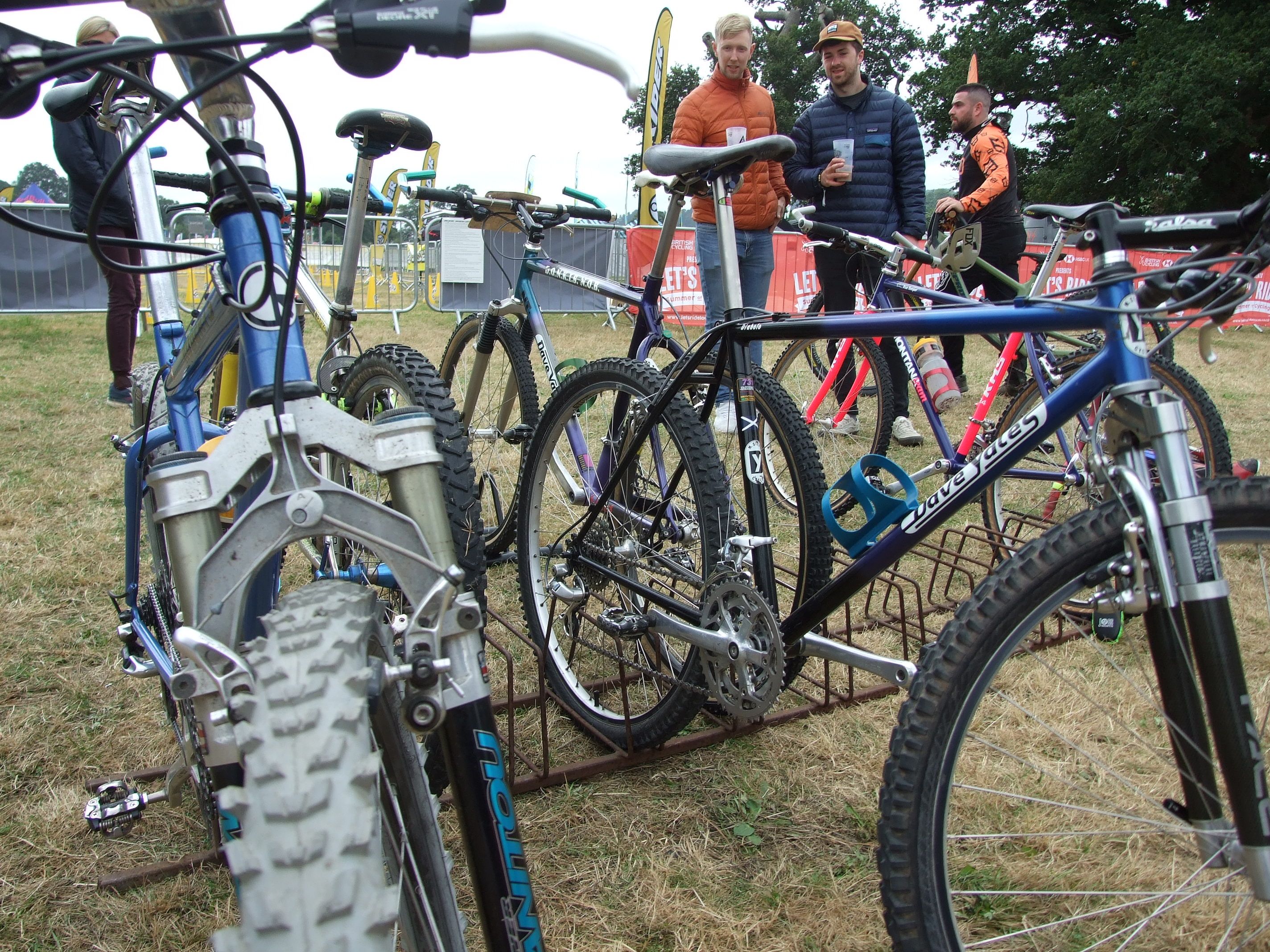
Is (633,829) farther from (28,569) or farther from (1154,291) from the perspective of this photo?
(28,569)

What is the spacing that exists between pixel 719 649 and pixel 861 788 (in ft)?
1.73

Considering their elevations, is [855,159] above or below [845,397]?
above

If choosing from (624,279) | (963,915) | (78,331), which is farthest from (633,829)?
(624,279)

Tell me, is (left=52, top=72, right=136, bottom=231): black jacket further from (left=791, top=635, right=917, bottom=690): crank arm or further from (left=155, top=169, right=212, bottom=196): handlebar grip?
(left=791, top=635, right=917, bottom=690): crank arm

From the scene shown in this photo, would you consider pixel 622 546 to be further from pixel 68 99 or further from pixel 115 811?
pixel 68 99

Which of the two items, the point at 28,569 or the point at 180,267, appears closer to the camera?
the point at 180,267

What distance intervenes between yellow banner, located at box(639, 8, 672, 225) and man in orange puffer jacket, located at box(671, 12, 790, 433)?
4.41 m

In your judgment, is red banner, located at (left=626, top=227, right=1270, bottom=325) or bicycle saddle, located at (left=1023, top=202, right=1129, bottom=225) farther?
red banner, located at (left=626, top=227, right=1270, bottom=325)

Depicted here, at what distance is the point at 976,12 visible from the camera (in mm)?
29734

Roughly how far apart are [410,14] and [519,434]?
2236 millimetres

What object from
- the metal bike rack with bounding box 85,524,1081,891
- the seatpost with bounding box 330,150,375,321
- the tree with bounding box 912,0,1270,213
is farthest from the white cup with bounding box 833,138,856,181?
the tree with bounding box 912,0,1270,213

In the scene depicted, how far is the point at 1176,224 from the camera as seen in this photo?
1222 millimetres

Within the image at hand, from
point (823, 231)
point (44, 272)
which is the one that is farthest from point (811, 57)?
point (823, 231)

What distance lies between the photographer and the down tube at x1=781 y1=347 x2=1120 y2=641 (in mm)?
1302
